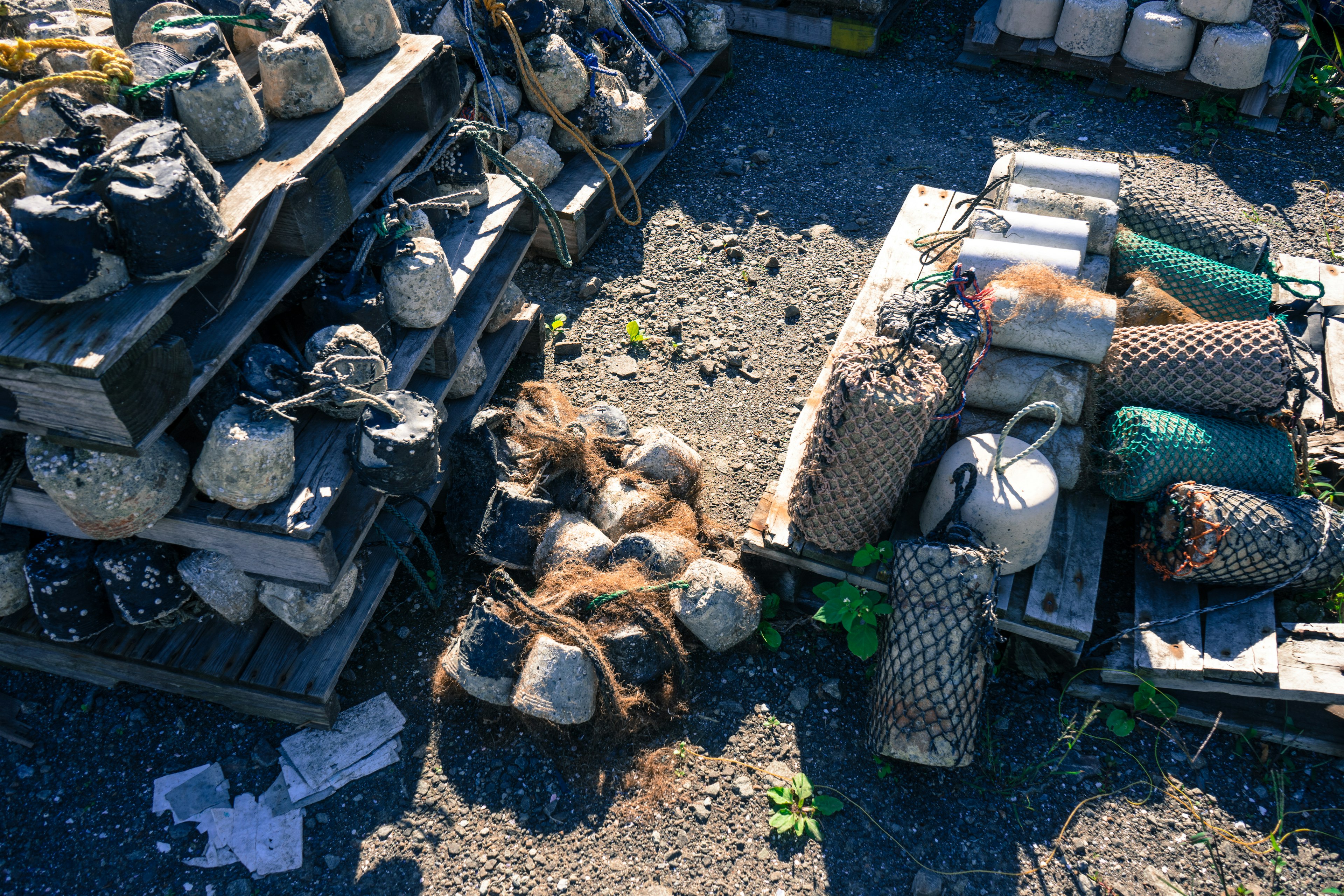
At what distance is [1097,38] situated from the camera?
6.29 metres

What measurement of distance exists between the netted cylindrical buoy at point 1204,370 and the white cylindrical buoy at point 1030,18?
402cm

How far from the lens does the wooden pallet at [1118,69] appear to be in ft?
19.8

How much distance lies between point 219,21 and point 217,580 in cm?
206

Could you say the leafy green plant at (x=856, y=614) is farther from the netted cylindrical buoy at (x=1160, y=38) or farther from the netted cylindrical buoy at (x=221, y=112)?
the netted cylindrical buoy at (x=1160, y=38)

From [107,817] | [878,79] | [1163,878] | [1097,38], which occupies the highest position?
[1097,38]

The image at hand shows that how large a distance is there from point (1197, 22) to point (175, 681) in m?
7.40

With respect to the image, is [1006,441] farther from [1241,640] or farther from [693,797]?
[693,797]

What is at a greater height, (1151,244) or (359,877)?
(1151,244)

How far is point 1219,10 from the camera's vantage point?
5.90 meters

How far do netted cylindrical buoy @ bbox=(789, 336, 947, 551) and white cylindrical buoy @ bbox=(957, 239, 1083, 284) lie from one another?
0.71 m

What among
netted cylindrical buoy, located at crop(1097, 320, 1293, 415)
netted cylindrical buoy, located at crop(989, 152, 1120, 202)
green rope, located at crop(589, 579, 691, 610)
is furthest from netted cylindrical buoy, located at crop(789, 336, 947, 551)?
netted cylindrical buoy, located at crop(989, 152, 1120, 202)

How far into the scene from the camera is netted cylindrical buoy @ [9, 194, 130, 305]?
2.08 meters

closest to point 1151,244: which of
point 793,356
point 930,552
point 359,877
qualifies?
point 793,356

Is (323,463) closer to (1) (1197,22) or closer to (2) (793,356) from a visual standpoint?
(2) (793,356)
